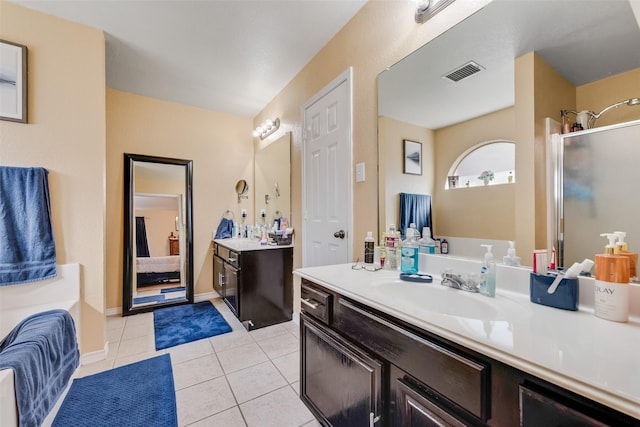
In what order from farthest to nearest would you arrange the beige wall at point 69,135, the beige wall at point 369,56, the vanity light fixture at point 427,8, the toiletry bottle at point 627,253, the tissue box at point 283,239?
the tissue box at point 283,239 → the beige wall at point 69,135 → the beige wall at point 369,56 → the vanity light fixture at point 427,8 → the toiletry bottle at point 627,253

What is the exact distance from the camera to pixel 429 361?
759 millimetres

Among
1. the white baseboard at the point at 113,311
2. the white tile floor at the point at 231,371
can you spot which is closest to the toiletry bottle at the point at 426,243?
the white tile floor at the point at 231,371

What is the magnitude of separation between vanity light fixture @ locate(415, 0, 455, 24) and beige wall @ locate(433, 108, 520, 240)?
2.06ft

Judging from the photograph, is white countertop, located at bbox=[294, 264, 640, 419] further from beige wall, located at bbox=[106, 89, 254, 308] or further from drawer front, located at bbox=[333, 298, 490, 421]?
beige wall, located at bbox=[106, 89, 254, 308]

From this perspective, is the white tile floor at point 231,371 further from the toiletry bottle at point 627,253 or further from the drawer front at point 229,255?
the toiletry bottle at point 627,253

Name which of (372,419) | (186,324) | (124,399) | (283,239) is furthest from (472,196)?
(186,324)

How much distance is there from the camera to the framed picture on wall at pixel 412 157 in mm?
1473

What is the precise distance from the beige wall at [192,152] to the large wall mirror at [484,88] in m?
2.67

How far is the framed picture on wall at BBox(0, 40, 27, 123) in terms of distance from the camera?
1.79 metres

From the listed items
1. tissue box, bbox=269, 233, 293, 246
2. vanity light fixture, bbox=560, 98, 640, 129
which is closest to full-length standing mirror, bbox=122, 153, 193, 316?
tissue box, bbox=269, 233, 293, 246

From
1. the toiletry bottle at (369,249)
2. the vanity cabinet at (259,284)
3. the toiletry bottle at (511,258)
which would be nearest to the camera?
the toiletry bottle at (511,258)

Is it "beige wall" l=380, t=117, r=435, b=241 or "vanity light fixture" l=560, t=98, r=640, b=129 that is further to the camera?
"beige wall" l=380, t=117, r=435, b=241

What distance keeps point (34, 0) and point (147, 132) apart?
1.50 metres

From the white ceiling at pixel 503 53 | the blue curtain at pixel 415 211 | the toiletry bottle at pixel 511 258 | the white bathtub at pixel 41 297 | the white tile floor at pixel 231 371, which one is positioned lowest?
the white tile floor at pixel 231 371
